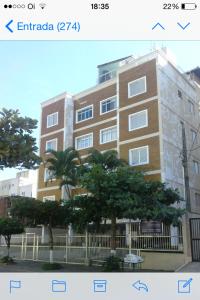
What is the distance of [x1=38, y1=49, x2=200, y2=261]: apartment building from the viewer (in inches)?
195

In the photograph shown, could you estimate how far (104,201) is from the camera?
586 centimetres

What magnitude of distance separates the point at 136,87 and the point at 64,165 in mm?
3674

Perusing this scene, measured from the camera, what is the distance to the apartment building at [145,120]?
16.3 feet

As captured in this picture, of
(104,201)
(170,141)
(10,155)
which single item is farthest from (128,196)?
(10,155)

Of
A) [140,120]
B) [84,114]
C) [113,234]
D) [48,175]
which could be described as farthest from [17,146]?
[140,120]

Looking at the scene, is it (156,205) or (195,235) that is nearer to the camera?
(195,235)

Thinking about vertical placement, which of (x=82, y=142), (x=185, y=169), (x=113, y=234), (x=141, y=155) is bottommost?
(x=113, y=234)

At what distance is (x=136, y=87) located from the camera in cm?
692

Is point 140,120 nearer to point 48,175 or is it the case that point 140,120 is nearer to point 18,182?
point 48,175

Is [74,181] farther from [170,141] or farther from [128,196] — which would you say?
[170,141]

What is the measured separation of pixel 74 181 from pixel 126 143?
183 cm
